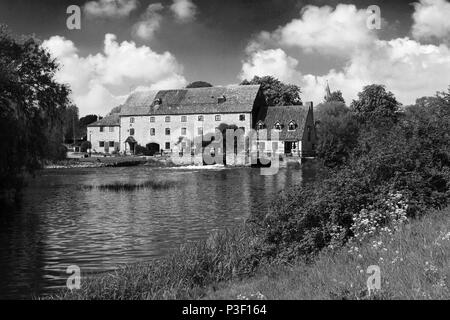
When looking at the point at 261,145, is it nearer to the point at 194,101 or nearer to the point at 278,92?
the point at 194,101

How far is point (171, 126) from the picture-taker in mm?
94812

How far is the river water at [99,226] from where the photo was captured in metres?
15.4

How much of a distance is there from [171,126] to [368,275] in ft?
287

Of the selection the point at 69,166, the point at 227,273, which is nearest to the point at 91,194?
the point at 227,273

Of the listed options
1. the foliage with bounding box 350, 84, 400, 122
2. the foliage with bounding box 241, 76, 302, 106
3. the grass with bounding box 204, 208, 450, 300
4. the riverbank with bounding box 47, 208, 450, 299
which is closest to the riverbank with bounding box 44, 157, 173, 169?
the foliage with bounding box 241, 76, 302, 106

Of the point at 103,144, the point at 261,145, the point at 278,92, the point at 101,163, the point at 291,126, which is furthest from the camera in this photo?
the point at 278,92

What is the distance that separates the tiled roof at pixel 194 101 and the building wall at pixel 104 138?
5.26m

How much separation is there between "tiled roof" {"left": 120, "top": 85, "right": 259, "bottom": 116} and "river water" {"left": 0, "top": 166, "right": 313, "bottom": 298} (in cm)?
5310

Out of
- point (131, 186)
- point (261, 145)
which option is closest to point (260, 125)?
point (261, 145)

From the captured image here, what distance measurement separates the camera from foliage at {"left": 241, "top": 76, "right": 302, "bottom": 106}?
105 metres

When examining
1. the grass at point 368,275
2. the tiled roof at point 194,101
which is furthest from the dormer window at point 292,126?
the grass at point 368,275

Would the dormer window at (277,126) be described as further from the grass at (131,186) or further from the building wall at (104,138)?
the grass at (131,186)
